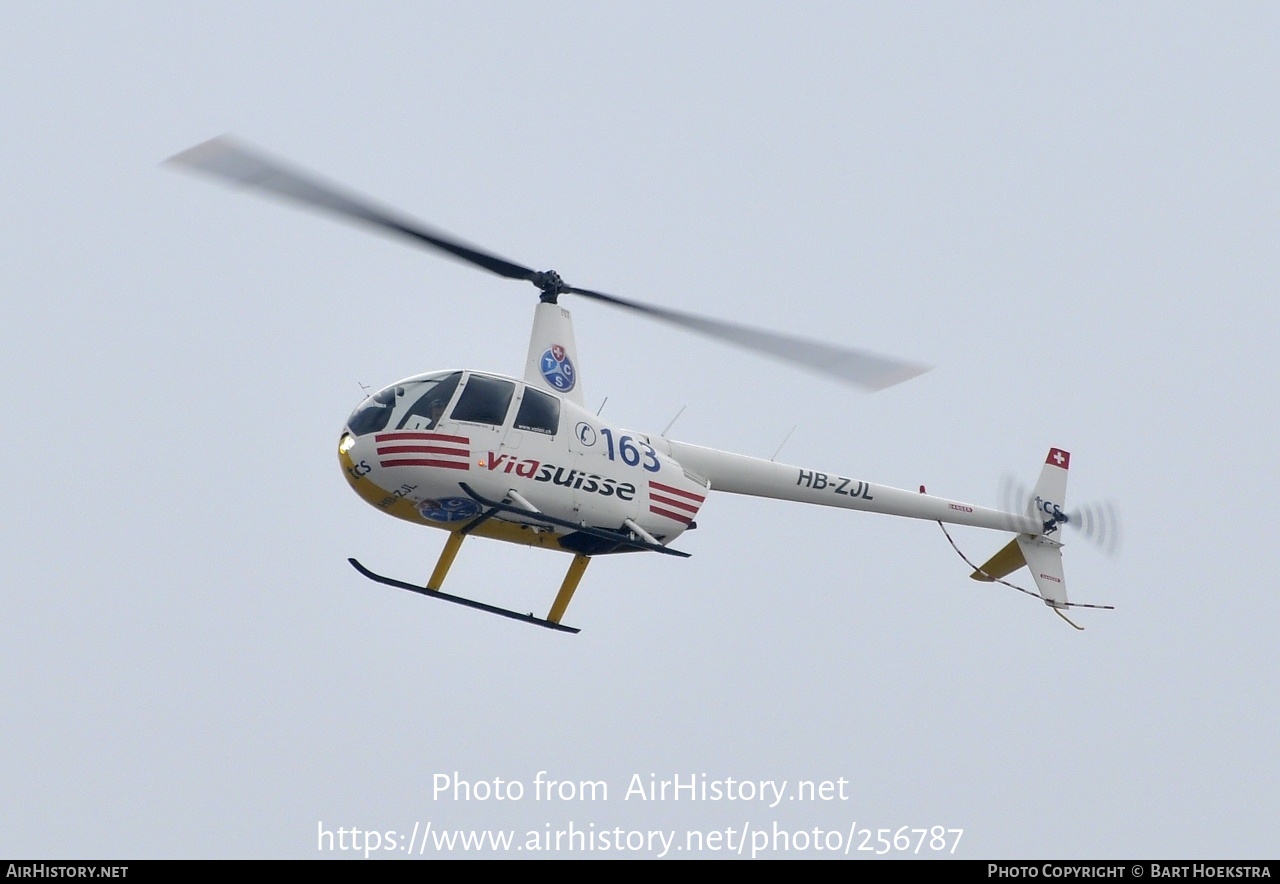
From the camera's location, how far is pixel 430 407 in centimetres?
1677

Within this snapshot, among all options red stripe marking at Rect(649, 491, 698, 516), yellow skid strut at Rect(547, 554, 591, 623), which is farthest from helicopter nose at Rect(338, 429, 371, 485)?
red stripe marking at Rect(649, 491, 698, 516)

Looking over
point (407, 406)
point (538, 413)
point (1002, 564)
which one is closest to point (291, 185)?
point (407, 406)

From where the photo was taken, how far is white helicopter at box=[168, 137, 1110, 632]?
16641mm

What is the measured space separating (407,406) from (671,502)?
11.2 feet

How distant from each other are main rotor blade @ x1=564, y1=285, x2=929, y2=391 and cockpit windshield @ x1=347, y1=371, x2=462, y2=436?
229 centimetres

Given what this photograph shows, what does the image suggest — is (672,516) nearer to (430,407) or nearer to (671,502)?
(671,502)

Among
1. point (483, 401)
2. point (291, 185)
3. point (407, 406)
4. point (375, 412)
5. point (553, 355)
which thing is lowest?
point (375, 412)

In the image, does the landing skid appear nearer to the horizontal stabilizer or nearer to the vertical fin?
the vertical fin

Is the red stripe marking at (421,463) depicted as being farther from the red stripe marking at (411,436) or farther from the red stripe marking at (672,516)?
the red stripe marking at (672,516)

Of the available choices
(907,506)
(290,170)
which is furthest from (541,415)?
(907,506)

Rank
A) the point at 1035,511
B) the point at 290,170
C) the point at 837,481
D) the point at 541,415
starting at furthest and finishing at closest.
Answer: the point at 1035,511
the point at 837,481
the point at 541,415
the point at 290,170
